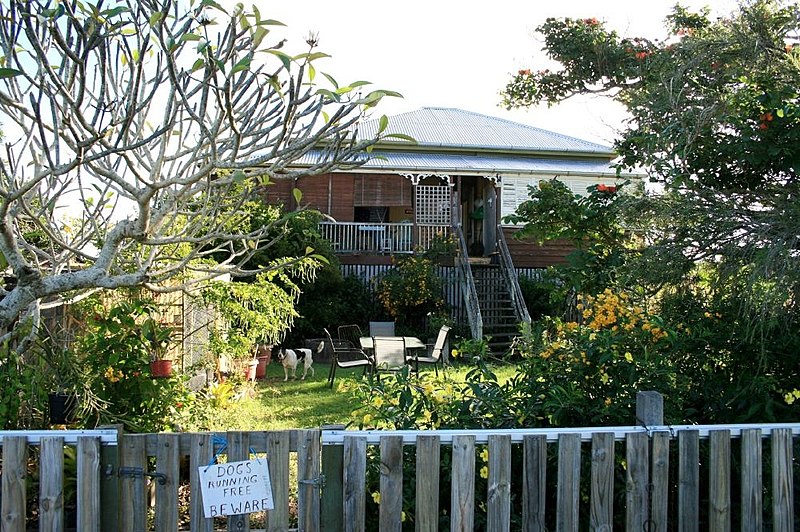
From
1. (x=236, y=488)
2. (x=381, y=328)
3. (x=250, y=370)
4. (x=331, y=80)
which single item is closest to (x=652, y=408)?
(x=236, y=488)

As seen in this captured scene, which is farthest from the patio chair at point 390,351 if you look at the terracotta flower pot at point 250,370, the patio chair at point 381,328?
the patio chair at point 381,328

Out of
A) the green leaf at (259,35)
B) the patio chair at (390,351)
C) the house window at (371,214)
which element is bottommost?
the patio chair at (390,351)

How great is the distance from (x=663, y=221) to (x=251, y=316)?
409 cm

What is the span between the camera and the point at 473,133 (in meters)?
21.8

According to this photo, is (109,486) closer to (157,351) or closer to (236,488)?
(236,488)

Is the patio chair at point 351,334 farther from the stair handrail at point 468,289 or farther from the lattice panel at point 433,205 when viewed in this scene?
the lattice panel at point 433,205

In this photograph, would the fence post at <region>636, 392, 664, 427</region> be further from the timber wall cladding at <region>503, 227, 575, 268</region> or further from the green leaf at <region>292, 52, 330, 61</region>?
the timber wall cladding at <region>503, 227, 575, 268</region>

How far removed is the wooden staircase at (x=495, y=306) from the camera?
15.1m

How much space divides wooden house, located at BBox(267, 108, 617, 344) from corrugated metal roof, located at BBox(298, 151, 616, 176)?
0.10 feet

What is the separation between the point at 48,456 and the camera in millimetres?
2850

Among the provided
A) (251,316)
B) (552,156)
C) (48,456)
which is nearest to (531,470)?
(48,456)

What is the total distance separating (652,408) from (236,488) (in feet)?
6.21

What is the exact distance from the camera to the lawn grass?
23.9 ft

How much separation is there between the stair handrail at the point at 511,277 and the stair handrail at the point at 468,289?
877 millimetres
